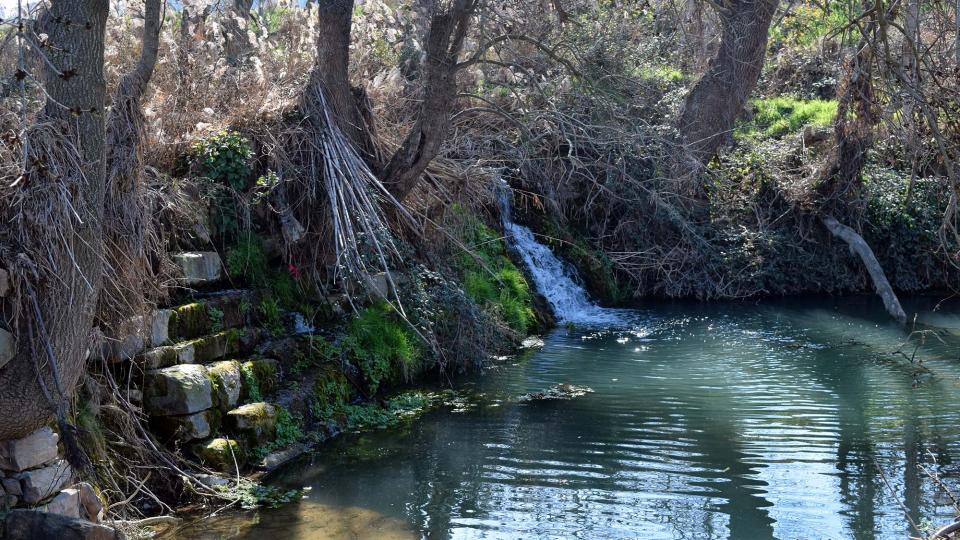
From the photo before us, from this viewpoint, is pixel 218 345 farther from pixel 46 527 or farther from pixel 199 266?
pixel 46 527

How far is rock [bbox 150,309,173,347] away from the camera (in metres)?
7.73

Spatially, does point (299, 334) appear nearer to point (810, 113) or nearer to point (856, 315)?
point (856, 315)

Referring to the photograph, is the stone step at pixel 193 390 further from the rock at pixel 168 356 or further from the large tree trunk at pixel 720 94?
the large tree trunk at pixel 720 94

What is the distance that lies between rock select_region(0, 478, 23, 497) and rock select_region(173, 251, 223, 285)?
8.83ft

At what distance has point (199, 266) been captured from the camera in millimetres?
8680

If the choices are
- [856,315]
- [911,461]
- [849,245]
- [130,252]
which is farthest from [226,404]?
[849,245]

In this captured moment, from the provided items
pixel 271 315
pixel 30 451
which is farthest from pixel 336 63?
pixel 30 451

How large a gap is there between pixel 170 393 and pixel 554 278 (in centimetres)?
833

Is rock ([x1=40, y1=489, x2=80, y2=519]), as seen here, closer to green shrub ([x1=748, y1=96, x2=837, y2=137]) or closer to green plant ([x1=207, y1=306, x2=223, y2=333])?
green plant ([x1=207, y1=306, x2=223, y2=333])

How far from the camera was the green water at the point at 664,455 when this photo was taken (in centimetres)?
666

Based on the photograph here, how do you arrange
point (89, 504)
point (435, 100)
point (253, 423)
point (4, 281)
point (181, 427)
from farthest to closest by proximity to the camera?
point (435, 100)
point (253, 423)
point (181, 427)
point (89, 504)
point (4, 281)

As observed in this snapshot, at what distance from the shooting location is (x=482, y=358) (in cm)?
1129

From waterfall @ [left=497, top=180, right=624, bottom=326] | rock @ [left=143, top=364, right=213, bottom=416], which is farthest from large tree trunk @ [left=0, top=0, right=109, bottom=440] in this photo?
waterfall @ [left=497, top=180, right=624, bottom=326]

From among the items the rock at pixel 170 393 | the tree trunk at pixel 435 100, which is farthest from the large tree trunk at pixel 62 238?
the tree trunk at pixel 435 100
